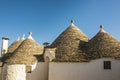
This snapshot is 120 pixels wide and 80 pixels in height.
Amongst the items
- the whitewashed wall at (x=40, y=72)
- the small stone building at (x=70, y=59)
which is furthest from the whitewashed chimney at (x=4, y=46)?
the whitewashed wall at (x=40, y=72)

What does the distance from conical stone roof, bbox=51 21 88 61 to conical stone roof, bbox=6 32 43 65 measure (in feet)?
7.36

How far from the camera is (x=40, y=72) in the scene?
26.5 metres

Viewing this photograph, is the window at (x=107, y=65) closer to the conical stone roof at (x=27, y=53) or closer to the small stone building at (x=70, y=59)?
the small stone building at (x=70, y=59)

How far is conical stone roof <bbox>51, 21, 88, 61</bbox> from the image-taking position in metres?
24.9

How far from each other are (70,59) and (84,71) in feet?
6.07

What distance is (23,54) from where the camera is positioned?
26.6 metres

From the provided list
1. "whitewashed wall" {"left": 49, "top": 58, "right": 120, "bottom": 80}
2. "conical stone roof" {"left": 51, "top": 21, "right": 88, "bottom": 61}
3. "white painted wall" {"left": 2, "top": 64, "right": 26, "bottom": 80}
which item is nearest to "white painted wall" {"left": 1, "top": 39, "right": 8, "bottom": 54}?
"white painted wall" {"left": 2, "top": 64, "right": 26, "bottom": 80}

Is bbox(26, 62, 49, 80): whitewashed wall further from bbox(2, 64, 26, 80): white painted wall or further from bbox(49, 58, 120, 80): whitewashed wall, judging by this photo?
bbox(49, 58, 120, 80): whitewashed wall

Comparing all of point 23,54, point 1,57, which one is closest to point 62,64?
point 23,54

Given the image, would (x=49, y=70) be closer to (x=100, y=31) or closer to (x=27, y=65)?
(x=27, y=65)

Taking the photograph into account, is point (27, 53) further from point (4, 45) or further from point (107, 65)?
point (107, 65)

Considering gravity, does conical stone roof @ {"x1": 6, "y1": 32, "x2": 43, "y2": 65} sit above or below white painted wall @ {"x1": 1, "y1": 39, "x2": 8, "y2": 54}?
below

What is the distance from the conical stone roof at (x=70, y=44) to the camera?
24888 millimetres

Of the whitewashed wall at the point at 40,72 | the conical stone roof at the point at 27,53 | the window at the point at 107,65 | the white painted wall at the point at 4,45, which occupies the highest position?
the white painted wall at the point at 4,45
